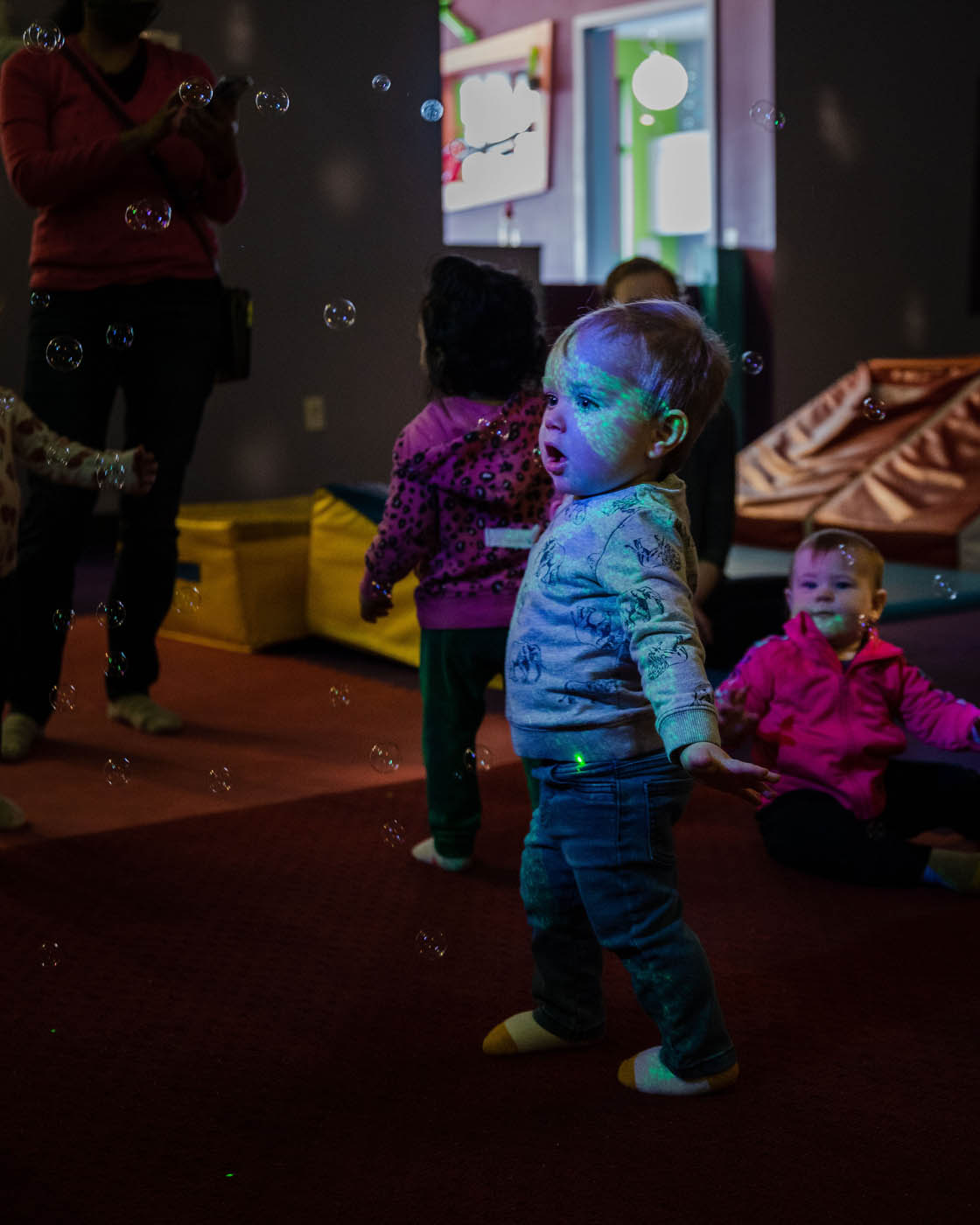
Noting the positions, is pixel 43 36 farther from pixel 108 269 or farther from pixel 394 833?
pixel 394 833

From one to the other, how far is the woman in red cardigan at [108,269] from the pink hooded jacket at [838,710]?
1.10 m

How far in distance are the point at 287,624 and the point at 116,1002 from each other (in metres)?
1.99

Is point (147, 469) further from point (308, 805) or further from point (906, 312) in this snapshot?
point (906, 312)

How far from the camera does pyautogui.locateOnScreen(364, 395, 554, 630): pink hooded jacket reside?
1702 millimetres

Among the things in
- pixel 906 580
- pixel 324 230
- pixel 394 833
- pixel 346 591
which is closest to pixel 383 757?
pixel 394 833

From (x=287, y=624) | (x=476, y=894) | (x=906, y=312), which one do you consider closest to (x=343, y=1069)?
(x=476, y=894)

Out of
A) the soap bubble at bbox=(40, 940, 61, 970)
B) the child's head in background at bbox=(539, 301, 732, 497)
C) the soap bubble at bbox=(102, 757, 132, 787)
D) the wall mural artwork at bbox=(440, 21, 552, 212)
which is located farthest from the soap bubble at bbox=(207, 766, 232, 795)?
the wall mural artwork at bbox=(440, 21, 552, 212)

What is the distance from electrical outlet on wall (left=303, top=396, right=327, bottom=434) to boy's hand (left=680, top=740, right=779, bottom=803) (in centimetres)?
442

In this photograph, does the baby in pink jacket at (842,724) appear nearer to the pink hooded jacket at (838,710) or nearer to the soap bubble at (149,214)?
the pink hooded jacket at (838,710)

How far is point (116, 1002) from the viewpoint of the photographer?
4.59 feet

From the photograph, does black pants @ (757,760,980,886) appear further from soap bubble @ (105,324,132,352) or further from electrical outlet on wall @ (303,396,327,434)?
electrical outlet on wall @ (303,396,327,434)

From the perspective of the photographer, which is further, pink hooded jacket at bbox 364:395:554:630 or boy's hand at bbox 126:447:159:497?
boy's hand at bbox 126:447:159:497

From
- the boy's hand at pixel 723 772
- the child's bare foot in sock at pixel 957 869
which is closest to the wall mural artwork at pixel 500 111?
the child's bare foot in sock at pixel 957 869

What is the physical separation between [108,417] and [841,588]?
125 centimetres
